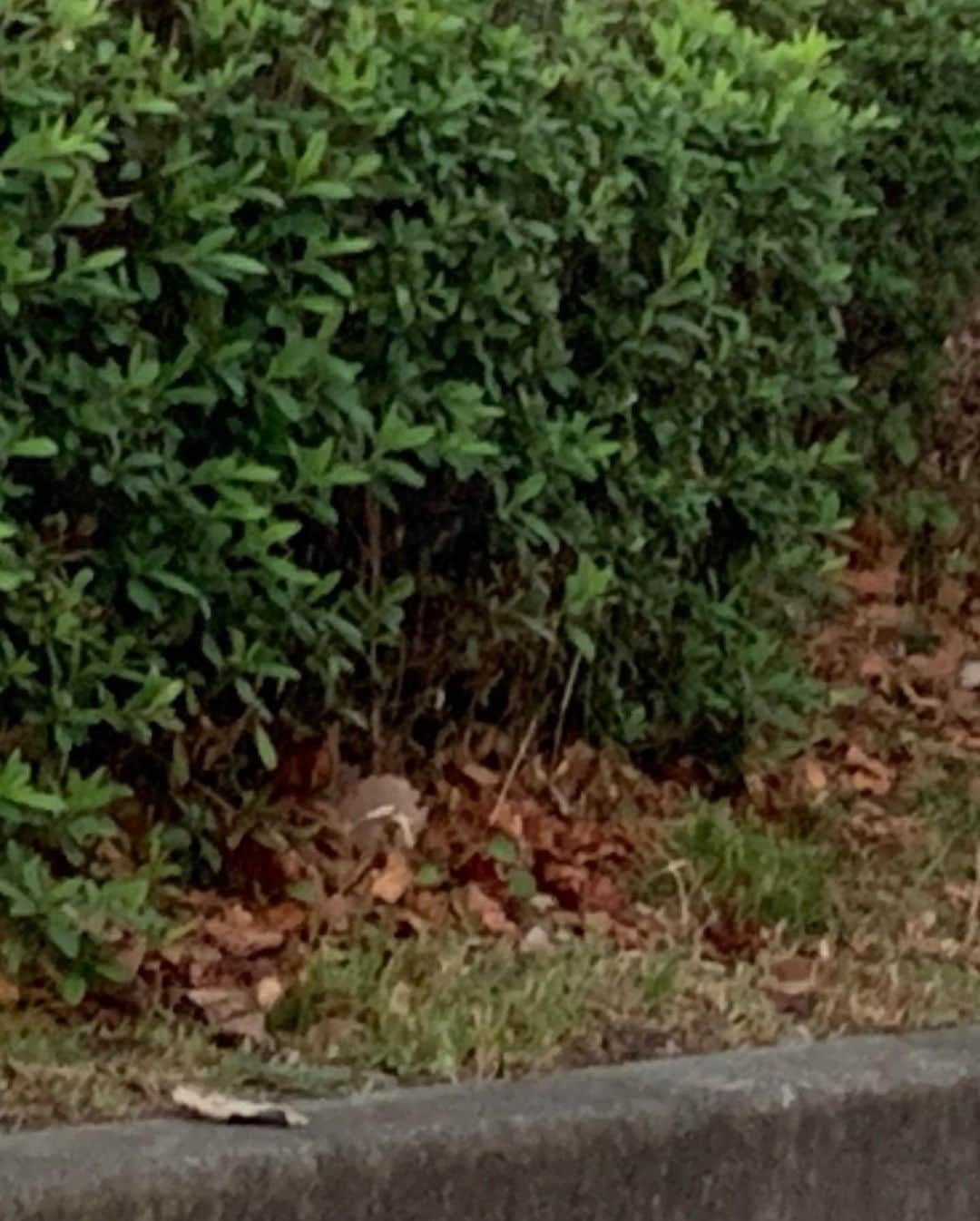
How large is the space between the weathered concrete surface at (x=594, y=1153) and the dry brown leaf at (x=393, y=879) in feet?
2.36

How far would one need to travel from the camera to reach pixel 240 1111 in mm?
3500

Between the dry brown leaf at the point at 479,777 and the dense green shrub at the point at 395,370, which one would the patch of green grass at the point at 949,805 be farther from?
the dry brown leaf at the point at 479,777

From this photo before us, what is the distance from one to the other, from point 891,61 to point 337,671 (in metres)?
2.41

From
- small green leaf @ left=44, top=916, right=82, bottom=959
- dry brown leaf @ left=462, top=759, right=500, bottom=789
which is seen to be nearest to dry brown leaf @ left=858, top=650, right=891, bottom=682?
dry brown leaf @ left=462, top=759, right=500, bottom=789

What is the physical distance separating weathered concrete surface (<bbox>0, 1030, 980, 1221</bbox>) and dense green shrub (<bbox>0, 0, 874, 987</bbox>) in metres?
0.63

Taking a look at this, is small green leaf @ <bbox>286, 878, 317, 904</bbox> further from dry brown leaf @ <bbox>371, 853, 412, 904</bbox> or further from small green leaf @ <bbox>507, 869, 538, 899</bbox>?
small green leaf @ <bbox>507, 869, 538, 899</bbox>

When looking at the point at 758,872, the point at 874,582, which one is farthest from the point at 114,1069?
the point at 874,582

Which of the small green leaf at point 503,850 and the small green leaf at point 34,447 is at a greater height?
the small green leaf at point 34,447

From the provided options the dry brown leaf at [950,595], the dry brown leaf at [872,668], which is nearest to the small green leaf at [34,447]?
the dry brown leaf at [872,668]

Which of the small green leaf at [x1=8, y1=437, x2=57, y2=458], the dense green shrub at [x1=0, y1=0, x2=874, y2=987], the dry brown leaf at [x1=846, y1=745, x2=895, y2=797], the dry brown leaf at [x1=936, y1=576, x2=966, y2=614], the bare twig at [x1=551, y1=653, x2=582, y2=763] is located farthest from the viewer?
the dry brown leaf at [x1=936, y1=576, x2=966, y2=614]

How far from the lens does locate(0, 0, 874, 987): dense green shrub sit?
3928 mm

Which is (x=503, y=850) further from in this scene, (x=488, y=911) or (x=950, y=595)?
(x=950, y=595)

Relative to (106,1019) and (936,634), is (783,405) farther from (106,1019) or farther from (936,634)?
(106,1019)

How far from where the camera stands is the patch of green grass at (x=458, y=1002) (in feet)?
12.8
